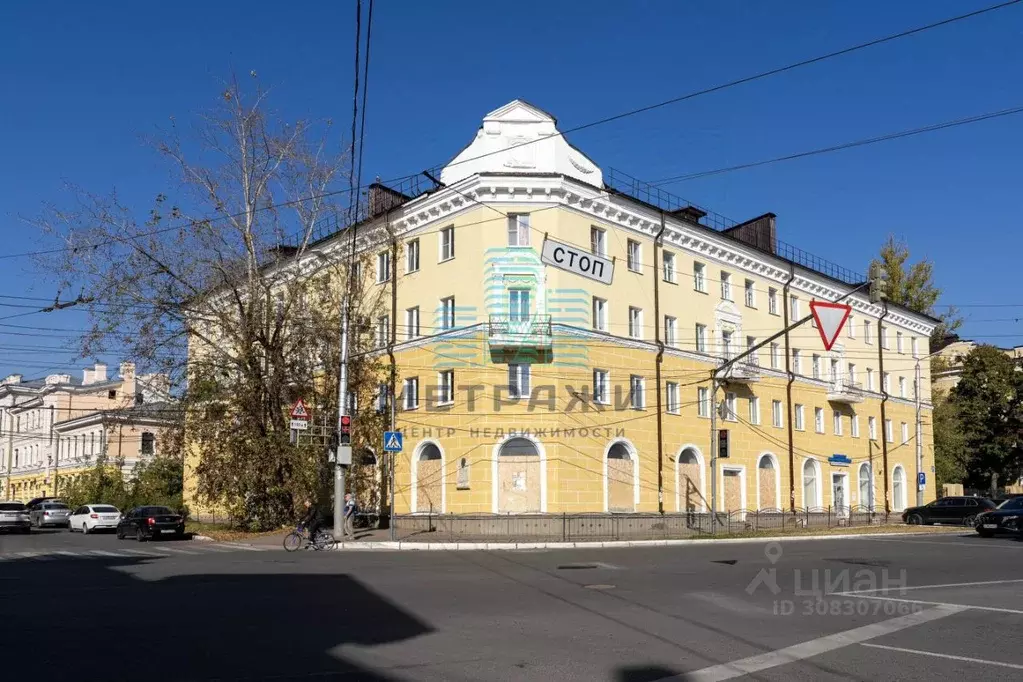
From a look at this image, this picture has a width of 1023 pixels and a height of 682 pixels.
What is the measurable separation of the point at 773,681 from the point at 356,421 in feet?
97.0

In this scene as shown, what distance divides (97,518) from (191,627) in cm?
3691

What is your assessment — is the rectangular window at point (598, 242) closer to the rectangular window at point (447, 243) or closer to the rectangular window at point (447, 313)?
the rectangular window at point (447, 243)

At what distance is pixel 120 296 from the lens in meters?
33.3

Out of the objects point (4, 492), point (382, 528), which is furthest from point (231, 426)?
point (4, 492)

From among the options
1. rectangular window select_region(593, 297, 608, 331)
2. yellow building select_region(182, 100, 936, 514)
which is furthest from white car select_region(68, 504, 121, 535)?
rectangular window select_region(593, 297, 608, 331)

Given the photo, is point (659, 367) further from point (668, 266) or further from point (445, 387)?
point (445, 387)

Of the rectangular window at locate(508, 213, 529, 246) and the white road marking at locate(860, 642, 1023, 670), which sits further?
the rectangular window at locate(508, 213, 529, 246)

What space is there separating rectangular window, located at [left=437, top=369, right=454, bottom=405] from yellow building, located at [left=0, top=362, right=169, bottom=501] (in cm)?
3467

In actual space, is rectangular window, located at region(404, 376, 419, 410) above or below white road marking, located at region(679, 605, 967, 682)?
above

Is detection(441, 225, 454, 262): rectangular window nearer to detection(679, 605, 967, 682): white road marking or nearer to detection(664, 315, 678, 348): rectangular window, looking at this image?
detection(664, 315, 678, 348): rectangular window

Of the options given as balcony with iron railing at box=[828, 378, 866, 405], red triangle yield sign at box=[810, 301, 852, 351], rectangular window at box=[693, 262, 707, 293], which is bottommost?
balcony with iron railing at box=[828, 378, 866, 405]

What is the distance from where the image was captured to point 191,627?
443 inches

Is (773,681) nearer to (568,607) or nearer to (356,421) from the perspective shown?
(568,607)

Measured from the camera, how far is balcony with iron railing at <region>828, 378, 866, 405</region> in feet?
154
